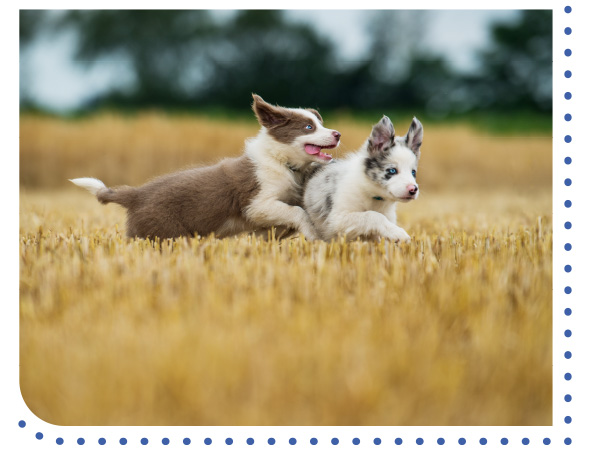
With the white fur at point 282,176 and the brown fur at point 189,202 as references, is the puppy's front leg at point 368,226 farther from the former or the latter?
the brown fur at point 189,202

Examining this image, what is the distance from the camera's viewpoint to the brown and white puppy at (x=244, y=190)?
11.5 feet

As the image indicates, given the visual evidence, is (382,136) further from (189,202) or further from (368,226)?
(189,202)

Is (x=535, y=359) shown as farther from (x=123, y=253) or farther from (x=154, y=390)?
(x=123, y=253)

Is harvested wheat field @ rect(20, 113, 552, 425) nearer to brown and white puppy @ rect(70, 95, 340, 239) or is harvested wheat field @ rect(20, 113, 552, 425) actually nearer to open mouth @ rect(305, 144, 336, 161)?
brown and white puppy @ rect(70, 95, 340, 239)

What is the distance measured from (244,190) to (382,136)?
34.2 inches

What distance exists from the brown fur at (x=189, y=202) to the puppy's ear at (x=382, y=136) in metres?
0.73

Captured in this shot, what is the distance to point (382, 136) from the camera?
3.39 m

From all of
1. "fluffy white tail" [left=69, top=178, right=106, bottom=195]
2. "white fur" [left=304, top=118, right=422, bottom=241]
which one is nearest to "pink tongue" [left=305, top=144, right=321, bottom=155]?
"white fur" [left=304, top=118, right=422, bottom=241]

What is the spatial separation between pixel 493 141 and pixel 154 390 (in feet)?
20.9

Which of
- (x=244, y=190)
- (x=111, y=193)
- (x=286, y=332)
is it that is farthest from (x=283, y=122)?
(x=286, y=332)

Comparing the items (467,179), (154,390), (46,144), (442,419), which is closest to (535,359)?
(442,419)

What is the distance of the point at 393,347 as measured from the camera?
1.73 meters

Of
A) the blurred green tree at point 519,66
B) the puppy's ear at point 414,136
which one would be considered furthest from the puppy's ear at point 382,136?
the blurred green tree at point 519,66

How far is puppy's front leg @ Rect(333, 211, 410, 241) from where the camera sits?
130 inches
